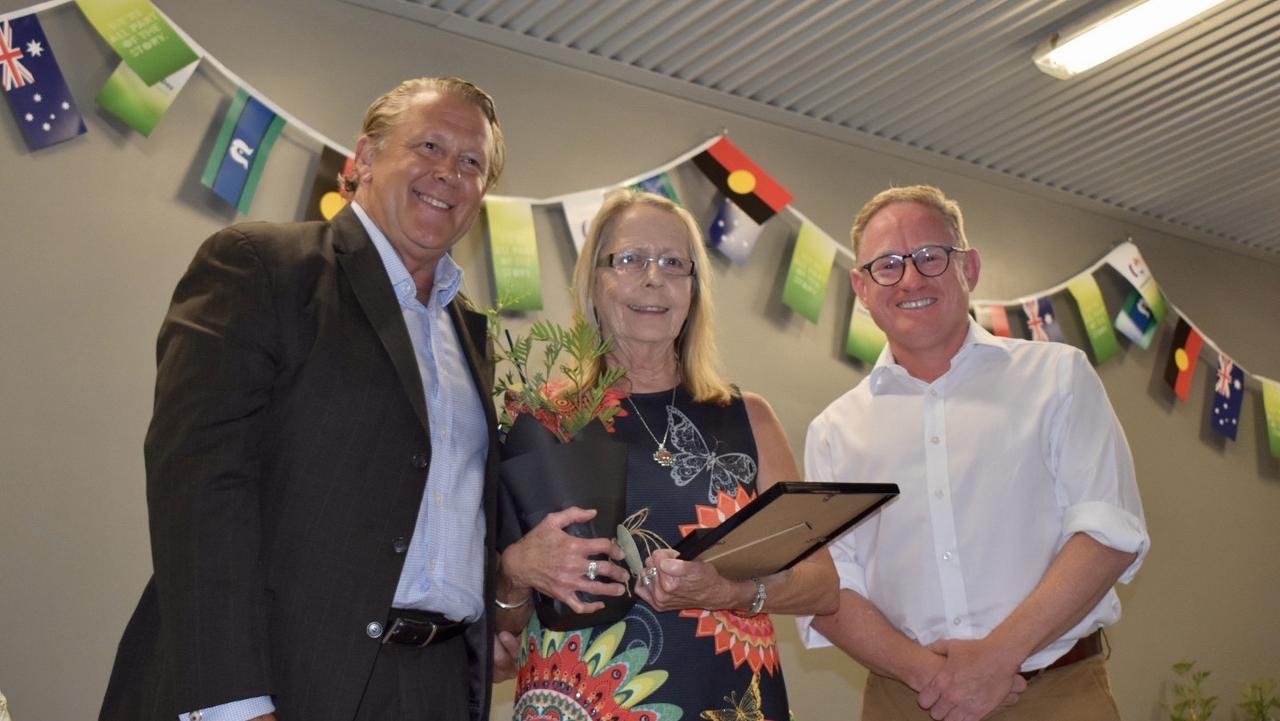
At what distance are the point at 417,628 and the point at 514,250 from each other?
6.75 ft

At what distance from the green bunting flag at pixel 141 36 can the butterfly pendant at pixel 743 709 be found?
2188mm

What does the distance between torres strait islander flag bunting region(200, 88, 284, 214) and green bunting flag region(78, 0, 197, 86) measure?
0.18 meters

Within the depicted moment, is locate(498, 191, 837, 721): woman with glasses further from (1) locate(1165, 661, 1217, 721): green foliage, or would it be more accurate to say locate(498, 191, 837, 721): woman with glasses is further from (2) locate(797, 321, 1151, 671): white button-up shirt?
(1) locate(1165, 661, 1217, 721): green foliage

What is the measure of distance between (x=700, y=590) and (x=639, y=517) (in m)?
0.19

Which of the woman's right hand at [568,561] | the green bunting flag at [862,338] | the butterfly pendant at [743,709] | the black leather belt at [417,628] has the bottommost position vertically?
the butterfly pendant at [743,709]

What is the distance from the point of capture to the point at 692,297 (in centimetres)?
205

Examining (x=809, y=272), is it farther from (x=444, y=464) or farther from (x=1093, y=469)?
(x=444, y=464)

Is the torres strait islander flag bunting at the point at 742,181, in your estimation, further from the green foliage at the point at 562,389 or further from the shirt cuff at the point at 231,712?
the shirt cuff at the point at 231,712

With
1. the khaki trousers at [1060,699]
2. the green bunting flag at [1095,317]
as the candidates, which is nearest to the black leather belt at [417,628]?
the khaki trousers at [1060,699]

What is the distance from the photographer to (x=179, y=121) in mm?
3018

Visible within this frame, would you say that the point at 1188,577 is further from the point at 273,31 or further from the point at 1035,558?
the point at 273,31

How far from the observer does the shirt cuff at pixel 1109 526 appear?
6.61ft

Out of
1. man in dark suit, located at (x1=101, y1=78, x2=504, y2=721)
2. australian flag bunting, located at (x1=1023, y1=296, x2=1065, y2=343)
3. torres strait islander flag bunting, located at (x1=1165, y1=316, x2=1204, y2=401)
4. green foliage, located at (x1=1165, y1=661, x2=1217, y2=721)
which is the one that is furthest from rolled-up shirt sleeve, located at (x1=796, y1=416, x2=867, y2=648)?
torres strait islander flag bunting, located at (x1=1165, y1=316, x2=1204, y2=401)

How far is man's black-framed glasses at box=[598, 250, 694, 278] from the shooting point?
6.39 ft
